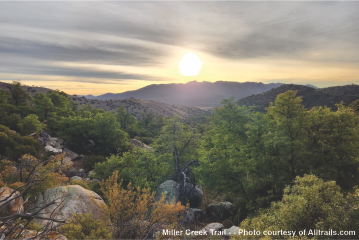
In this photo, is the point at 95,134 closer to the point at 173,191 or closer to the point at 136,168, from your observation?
the point at 136,168

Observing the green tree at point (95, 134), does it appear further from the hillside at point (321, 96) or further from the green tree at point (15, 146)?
the hillside at point (321, 96)

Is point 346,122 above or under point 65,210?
above

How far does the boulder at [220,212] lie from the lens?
1832 centimetres

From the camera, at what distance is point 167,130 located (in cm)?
2344

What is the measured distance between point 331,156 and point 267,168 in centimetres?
458

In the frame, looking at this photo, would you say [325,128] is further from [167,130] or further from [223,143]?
[167,130]

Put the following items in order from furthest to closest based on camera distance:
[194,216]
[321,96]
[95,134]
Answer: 1. [321,96]
2. [95,134]
3. [194,216]

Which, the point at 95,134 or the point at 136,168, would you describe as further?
the point at 95,134

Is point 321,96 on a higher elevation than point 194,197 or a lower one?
higher

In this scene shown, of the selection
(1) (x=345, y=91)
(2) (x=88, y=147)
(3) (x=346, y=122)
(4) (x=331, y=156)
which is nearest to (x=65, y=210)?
(4) (x=331, y=156)

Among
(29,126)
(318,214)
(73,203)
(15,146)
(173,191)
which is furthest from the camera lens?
(29,126)

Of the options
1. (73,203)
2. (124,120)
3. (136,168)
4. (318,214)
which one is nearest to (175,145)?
(136,168)

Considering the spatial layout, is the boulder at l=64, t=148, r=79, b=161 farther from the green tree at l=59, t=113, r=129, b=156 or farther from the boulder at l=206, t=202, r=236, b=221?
the boulder at l=206, t=202, r=236, b=221

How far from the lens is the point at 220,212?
60.3 ft
